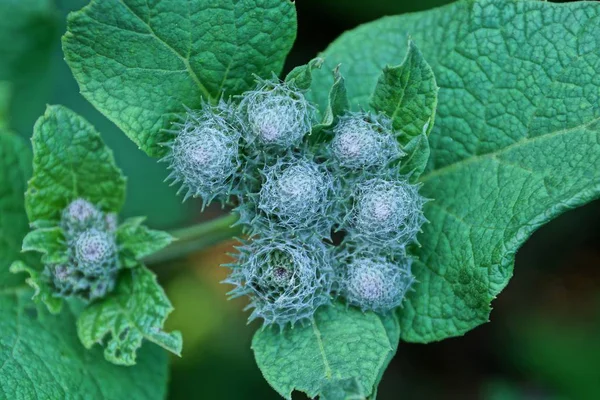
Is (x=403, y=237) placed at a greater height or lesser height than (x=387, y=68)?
lesser

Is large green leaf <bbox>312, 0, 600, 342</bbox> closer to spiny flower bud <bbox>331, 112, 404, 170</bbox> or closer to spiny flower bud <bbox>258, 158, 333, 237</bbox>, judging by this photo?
spiny flower bud <bbox>331, 112, 404, 170</bbox>

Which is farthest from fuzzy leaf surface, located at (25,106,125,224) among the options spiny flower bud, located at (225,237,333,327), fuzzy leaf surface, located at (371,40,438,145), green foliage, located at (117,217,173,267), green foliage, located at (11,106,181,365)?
fuzzy leaf surface, located at (371,40,438,145)

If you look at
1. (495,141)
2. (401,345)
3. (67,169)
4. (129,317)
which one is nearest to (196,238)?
(129,317)

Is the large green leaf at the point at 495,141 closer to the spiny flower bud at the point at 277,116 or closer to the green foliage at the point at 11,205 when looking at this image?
the spiny flower bud at the point at 277,116

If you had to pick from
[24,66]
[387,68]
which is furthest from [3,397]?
[24,66]

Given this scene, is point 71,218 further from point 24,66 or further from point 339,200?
point 24,66

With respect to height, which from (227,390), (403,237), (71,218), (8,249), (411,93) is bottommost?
(227,390)

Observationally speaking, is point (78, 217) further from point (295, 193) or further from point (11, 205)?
point (295, 193)
